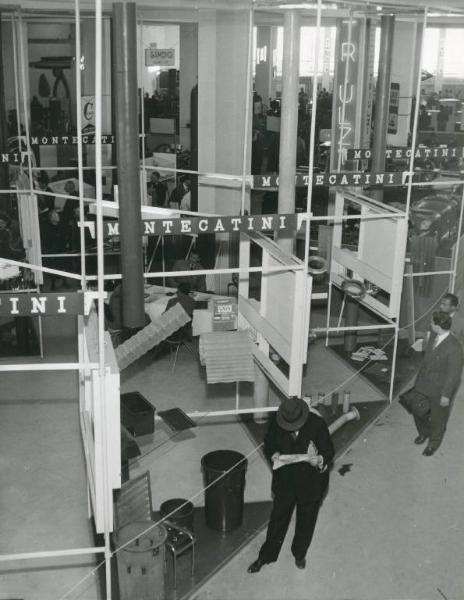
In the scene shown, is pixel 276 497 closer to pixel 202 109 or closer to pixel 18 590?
pixel 18 590

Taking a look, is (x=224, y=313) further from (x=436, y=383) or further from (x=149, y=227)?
(x=149, y=227)

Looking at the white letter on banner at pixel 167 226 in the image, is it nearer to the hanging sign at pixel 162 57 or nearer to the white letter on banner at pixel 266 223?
the white letter on banner at pixel 266 223

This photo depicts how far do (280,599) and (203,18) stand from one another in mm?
9312

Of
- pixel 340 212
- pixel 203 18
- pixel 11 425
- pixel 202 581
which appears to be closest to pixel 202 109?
pixel 203 18

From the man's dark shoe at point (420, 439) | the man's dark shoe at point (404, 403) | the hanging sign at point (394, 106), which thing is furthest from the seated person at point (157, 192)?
the man's dark shoe at point (420, 439)

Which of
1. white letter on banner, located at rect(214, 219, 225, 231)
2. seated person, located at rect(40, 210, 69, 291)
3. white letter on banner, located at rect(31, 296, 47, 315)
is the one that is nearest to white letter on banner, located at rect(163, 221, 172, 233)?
white letter on banner, located at rect(214, 219, 225, 231)

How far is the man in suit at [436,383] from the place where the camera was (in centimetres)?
776

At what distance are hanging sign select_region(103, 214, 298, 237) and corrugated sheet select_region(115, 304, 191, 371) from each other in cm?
318

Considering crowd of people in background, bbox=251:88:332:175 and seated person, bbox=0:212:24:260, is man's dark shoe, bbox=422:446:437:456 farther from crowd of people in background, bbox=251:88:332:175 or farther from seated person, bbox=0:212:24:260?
crowd of people in background, bbox=251:88:332:175

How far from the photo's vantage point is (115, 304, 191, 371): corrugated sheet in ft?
30.5

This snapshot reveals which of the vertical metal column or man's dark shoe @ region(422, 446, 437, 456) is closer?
the vertical metal column

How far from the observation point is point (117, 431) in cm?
525

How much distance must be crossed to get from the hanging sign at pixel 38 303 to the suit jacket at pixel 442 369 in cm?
426

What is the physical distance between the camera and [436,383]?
7.97 m
